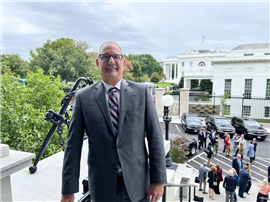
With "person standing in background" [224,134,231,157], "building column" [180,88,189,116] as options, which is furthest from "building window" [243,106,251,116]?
"person standing in background" [224,134,231,157]

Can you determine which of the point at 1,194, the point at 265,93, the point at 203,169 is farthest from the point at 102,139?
the point at 265,93

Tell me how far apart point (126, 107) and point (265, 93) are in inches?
1378

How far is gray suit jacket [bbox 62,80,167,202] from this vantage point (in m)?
1.69

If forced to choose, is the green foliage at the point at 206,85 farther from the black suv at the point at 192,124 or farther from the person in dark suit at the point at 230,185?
the person in dark suit at the point at 230,185

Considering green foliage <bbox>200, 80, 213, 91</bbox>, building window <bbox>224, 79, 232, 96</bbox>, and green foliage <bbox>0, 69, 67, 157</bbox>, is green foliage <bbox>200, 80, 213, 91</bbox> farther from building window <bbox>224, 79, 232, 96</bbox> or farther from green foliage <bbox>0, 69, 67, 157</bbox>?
green foliage <bbox>0, 69, 67, 157</bbox>

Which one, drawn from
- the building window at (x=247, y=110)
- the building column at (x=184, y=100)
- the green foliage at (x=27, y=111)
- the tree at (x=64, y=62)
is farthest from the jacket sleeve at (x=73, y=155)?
the building window at (x=247, y=110)

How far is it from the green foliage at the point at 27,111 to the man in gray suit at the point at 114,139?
4083mm

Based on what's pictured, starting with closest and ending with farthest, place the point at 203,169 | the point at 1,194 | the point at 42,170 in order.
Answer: the point at 1,194 < the point at 42,170 < the point at 203,169

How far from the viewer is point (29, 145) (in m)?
5.58

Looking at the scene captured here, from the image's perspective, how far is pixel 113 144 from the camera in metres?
1.69

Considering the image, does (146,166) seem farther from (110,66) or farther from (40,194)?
(40,194)

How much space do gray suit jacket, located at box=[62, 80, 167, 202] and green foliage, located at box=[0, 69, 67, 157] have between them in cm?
407

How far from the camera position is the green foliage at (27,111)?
5.46 metres

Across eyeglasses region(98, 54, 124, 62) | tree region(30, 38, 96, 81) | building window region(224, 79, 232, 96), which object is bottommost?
eyeglasses region(98, 54, 124, 62)
